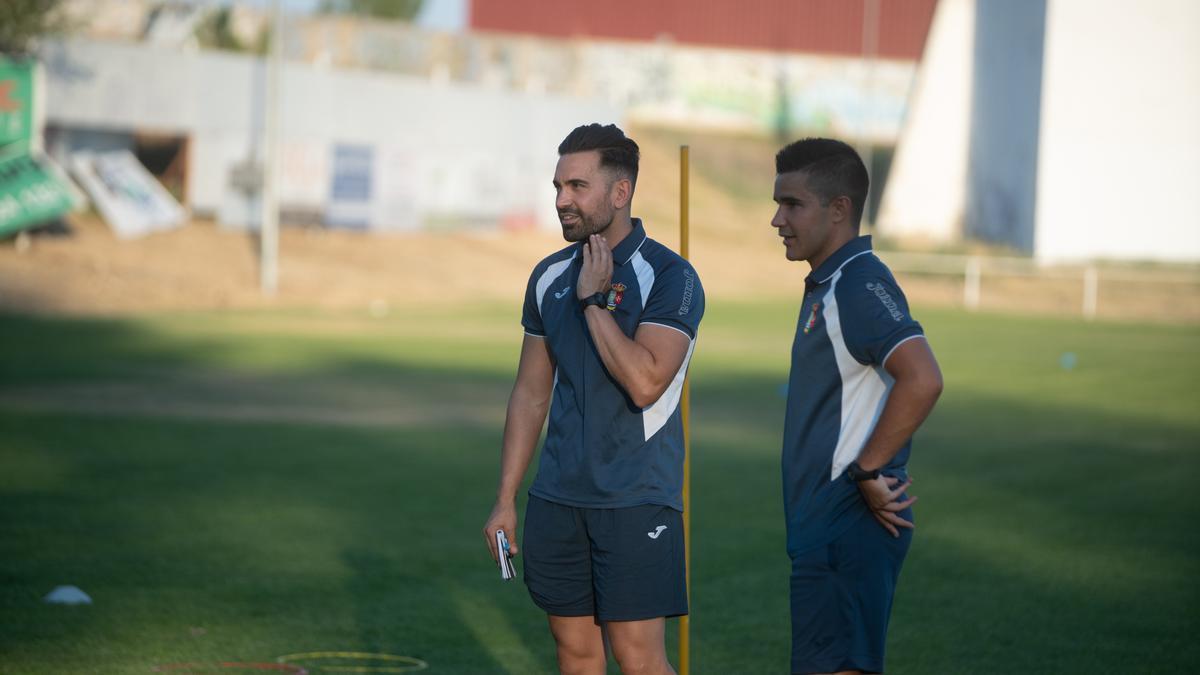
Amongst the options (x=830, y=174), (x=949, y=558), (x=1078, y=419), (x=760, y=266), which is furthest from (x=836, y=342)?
(x=760, y=266)

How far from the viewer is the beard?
4.93 m

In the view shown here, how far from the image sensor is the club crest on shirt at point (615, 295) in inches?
193

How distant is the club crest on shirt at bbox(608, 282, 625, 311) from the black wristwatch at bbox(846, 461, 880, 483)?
0.95m

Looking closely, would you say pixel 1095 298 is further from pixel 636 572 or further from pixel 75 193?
pixel 636 572

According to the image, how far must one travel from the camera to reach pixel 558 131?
51750 millimetres

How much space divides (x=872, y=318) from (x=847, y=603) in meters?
0.91

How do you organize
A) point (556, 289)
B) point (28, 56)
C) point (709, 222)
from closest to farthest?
point (556, 289) < point (28, 56) < point (709, 222)

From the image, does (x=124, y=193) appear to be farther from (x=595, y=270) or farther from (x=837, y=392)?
(x=837, y=392)

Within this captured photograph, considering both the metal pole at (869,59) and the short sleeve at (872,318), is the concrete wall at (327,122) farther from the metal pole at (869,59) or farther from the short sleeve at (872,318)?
the short sleeve at (872,318)

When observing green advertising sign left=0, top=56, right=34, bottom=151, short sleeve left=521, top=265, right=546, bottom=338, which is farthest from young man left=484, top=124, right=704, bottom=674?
green advertising sign left=0, top=56, right=34, bottom=151

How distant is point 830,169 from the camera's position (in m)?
4.85

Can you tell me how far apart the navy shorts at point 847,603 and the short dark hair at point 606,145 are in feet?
4.60

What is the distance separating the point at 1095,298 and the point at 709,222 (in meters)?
18.5

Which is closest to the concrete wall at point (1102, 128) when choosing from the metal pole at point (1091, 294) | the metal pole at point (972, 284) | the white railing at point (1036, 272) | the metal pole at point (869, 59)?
the white railing at point (1036, 272)
